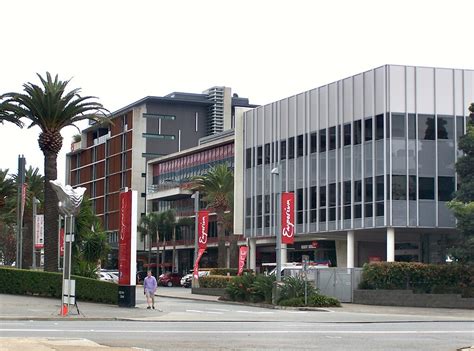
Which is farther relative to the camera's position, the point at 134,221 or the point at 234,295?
the point at 234,295

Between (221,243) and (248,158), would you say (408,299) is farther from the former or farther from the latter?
(221,243)

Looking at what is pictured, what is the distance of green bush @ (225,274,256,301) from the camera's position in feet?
149

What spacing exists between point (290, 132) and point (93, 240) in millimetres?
16764

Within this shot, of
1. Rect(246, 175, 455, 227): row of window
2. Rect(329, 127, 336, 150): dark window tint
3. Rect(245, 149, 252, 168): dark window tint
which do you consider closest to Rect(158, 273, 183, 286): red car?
Rect(245, 149, 252, 168): dark window tint

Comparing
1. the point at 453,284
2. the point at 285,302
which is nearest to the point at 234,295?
the point at 285,302

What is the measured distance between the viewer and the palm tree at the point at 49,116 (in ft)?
133

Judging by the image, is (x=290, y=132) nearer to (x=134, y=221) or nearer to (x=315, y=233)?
(x=315, y=233)

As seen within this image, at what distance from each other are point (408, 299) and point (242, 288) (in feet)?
27.9

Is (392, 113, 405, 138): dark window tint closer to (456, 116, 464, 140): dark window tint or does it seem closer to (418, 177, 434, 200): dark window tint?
(418, 177, 434, 200): dark window tint

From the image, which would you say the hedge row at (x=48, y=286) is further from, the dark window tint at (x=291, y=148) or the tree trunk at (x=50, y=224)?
the dark window tint at (x=291, y=148)

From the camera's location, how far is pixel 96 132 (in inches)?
5354

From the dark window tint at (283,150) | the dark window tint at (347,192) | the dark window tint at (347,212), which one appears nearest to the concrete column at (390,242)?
the dark window tint at (347,212)

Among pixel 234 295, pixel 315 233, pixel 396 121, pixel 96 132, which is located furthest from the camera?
pixel 96 132

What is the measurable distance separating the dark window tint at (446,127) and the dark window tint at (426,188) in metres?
2.79
